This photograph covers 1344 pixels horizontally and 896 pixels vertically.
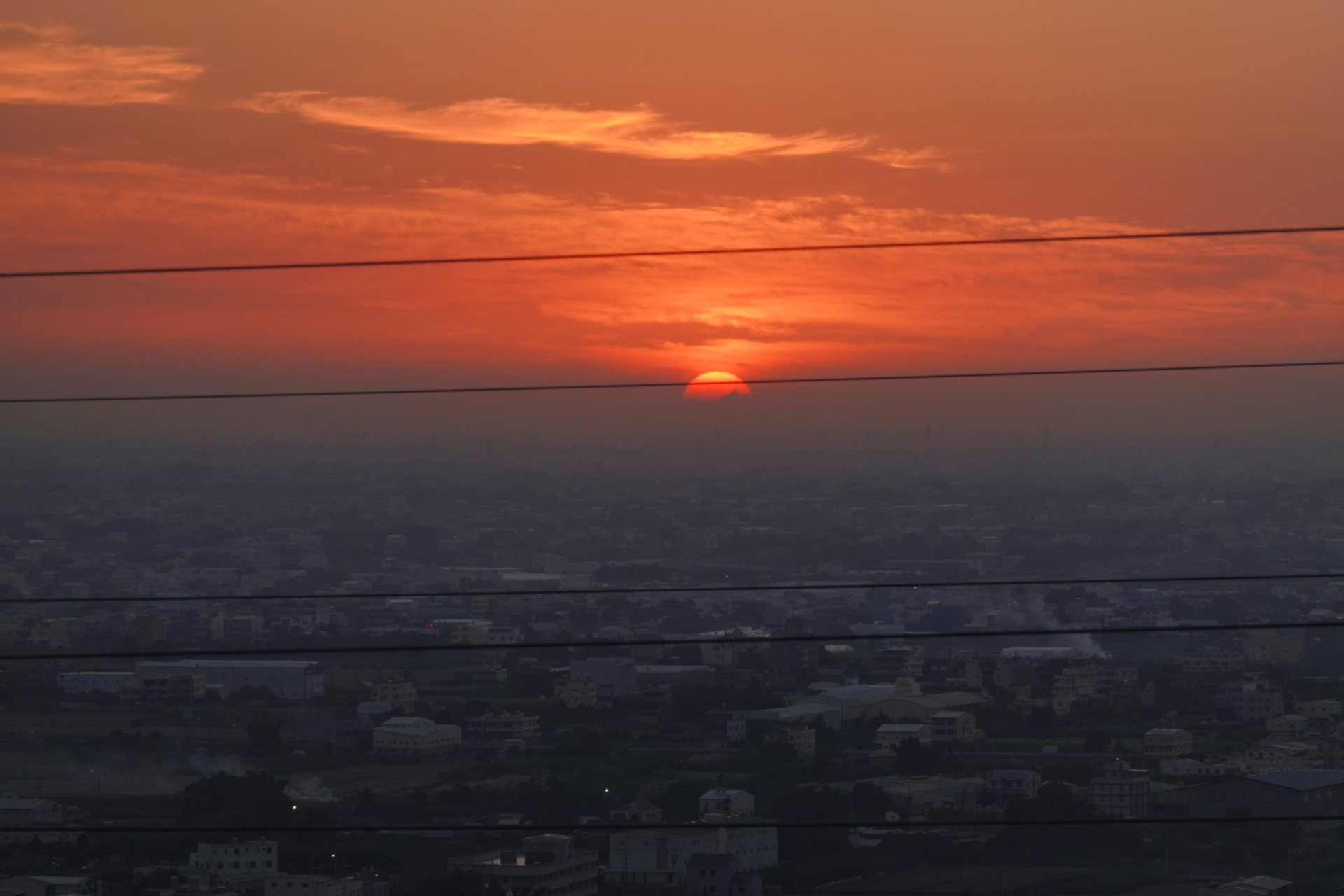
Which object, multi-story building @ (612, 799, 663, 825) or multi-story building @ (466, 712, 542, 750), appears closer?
multi-story building @ (612, 799, 663, 825)

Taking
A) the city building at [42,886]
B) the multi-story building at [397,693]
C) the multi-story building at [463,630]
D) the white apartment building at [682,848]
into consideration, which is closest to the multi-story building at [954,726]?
the white apartment building at [682,848]

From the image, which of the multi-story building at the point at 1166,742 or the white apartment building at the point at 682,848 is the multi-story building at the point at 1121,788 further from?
the white apartment building at the point at 682,848

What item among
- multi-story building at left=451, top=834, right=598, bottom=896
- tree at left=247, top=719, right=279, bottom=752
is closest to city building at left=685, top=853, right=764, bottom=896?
multi-story building at left=451, top=834, right=598, bottom=896

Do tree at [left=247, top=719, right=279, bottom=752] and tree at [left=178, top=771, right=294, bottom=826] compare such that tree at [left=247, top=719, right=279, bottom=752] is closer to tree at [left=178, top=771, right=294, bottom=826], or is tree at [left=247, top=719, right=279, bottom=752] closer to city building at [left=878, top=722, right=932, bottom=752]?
tree at [left=178, top=771, right=294, bottom=826]

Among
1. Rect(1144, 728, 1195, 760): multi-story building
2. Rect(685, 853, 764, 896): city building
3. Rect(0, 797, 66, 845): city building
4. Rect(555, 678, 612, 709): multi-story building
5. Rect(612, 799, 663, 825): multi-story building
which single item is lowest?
Rect(685, 853, 764, 896): city building

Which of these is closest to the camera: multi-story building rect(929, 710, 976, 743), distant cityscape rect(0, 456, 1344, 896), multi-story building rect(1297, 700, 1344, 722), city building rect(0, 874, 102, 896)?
city building rect(0, 874, 102, 896)

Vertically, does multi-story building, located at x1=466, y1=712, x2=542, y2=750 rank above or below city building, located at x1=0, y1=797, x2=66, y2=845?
above

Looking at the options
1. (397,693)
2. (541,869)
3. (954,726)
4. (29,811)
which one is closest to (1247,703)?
(954,726)

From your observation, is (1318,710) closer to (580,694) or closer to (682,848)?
(682,848)
